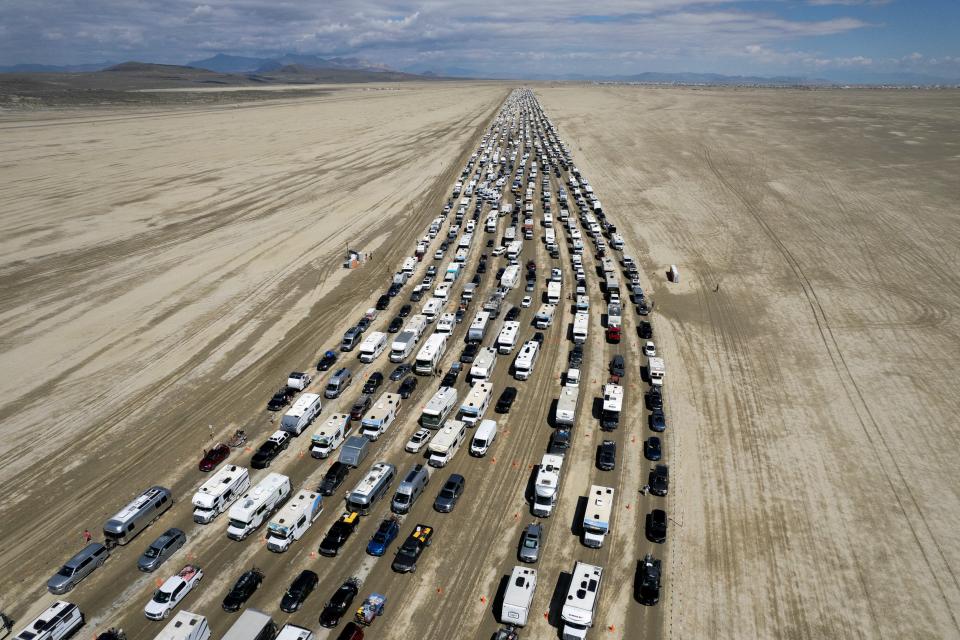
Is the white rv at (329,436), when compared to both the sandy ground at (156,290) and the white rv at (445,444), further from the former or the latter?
the sandy ground at (156,290)

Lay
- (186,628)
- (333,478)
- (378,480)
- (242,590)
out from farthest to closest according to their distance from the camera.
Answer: (333,478), (378,480), (242,590), (186,628)

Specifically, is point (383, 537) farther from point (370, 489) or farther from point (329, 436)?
point (329, 436)

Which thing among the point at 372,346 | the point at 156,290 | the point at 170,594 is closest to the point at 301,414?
the point at 372,346

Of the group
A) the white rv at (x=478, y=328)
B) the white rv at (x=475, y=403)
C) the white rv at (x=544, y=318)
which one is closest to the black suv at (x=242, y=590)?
the white rv at (x=475, y=403)

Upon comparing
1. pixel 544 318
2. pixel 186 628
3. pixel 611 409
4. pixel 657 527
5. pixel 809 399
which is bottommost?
pixel 186 628

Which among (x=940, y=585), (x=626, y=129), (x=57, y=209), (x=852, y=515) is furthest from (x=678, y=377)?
(x=626, y=129)

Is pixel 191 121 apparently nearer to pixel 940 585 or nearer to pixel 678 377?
pixel 678 377

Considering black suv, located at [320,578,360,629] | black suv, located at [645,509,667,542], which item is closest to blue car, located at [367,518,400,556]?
black suv, located at [320,578,360,629]
